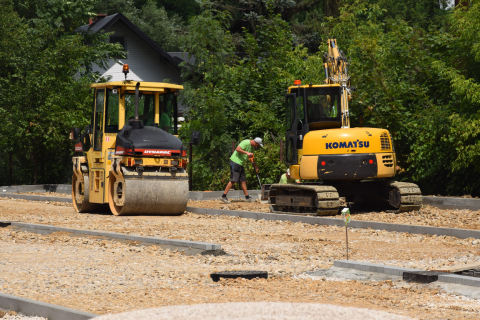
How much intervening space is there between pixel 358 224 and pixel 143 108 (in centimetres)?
588

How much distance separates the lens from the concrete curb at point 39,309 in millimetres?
5042

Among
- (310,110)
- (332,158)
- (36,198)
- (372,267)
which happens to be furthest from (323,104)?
(36,198)

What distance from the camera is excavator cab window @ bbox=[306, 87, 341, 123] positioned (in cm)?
1503

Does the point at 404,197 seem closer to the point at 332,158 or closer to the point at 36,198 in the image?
the point at 332,158

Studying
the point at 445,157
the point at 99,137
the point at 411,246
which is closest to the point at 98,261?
the point at 411,246

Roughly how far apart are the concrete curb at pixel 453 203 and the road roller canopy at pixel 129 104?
668cm

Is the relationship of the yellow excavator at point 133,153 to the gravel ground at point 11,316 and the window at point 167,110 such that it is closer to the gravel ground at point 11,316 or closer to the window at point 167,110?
the window at point 167,110

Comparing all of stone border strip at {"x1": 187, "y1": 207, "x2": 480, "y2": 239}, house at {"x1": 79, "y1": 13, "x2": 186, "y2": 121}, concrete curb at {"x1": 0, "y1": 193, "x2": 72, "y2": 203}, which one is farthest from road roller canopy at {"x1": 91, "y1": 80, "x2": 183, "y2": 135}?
house at {"x1": 79, "y1": 13, "x2": 186, "y2": 121}

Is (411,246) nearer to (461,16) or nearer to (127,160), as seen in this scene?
(127,160)

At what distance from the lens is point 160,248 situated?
9.18m

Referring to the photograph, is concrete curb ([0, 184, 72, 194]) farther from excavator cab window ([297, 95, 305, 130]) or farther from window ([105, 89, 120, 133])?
excavator cab window ([297, 95, 305, 130])

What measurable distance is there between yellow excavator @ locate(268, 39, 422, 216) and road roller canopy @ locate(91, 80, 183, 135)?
9.41ft

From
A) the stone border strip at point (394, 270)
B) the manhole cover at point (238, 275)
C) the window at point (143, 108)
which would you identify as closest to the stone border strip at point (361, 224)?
the window at point (143, 108)

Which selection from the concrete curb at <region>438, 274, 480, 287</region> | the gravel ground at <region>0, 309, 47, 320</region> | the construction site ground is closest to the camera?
the gravel ground at <region>0, 309, 47, 320</region>
